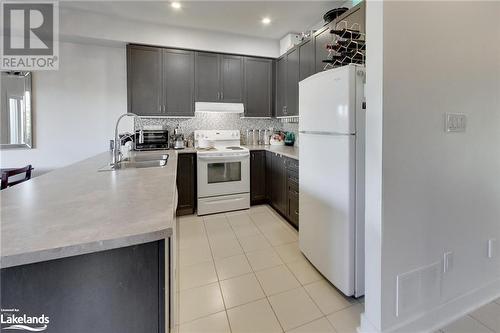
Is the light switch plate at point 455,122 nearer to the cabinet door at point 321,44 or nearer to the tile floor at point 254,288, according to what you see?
the tile floor at point 254,288

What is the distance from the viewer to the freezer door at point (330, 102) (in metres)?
1.60

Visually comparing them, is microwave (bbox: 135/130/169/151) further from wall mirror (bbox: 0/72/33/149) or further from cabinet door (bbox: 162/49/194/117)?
wall mirror (bbox: 0/72/33/149)

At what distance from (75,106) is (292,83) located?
3.18m

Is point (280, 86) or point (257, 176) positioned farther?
point (280, 86)

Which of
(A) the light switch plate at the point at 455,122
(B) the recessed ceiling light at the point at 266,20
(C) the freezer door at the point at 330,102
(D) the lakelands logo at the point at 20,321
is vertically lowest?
(D) the lakelands logo at the point at 20,321

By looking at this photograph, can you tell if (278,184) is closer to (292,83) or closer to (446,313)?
(292,83)

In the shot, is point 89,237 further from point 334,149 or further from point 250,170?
point 250,170

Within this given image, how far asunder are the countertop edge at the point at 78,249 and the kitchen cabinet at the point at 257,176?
118 inches

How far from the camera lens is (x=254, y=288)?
184cm

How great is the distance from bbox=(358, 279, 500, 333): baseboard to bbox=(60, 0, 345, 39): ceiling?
3042 millimetres

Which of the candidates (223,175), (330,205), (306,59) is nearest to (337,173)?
(330,205)

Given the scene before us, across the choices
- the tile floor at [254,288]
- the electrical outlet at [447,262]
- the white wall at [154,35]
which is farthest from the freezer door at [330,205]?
the white wall at [154,35]

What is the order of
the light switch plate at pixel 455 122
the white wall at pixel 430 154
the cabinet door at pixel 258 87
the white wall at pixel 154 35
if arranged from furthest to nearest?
the cabinet door at pixel 258 87
the white wall at pixel 154 35
the light switch plate at pixel 455 122
the white wall at pixel 430 154

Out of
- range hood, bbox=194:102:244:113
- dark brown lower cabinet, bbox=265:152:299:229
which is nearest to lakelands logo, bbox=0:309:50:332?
dark brown lower cabinet, bbox=265:152:299:229
